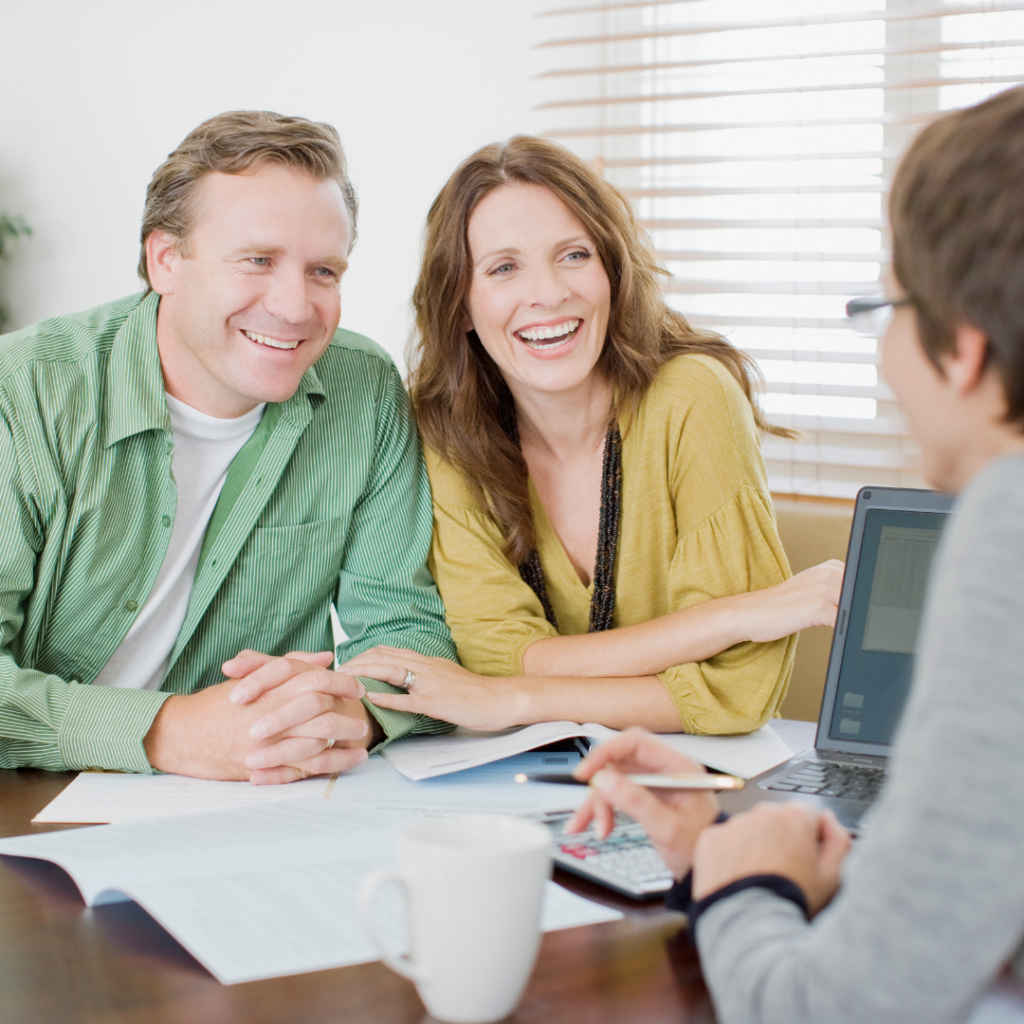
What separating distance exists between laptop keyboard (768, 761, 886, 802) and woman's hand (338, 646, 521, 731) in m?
0.33

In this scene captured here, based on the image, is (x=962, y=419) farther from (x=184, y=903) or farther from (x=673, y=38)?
(x=673, y=38)

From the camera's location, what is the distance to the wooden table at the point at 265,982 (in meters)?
0.60

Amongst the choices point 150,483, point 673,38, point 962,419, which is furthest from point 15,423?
point 673,38

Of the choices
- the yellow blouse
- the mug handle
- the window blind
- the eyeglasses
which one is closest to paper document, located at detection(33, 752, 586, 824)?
the yellow blouse

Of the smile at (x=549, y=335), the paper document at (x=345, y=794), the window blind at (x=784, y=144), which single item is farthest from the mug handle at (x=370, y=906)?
the window blind at (x=784, y=144)

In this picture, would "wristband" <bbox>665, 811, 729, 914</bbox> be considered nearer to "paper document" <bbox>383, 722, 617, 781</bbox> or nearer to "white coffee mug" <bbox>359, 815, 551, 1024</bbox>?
"white coffee mug" <bbox>359, 815, 551, 1024</bbox>

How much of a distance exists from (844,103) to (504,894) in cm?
201

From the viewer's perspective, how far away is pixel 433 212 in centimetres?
151

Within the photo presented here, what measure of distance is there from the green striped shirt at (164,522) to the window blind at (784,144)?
1.06m

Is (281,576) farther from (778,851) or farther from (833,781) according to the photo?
(778,851)

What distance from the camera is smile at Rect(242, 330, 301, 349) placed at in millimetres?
1382

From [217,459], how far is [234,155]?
381mm

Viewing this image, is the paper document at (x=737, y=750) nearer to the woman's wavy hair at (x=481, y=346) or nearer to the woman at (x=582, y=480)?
the woman at (x=582, y=480)

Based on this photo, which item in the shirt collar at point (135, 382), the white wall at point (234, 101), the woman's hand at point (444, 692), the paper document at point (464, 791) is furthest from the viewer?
the white wall at point (234, 101)
